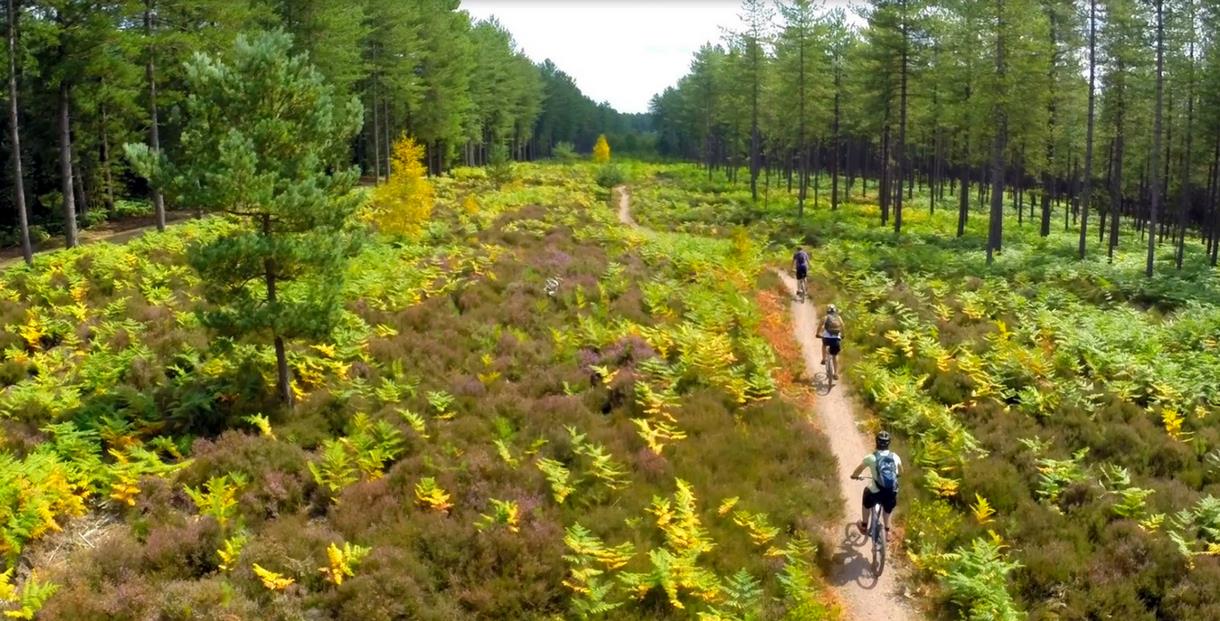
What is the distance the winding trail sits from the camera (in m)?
10.0

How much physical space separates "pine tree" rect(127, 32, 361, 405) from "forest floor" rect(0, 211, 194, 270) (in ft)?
54.5

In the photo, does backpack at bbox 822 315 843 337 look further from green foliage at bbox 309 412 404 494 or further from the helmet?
green foliage at bbox 309 412 404 494

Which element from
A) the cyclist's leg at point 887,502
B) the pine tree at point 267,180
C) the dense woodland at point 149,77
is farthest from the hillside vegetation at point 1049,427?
the dense woodland at point 149,77

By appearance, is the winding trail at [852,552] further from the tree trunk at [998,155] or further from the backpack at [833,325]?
the tree trunk at [998,155]

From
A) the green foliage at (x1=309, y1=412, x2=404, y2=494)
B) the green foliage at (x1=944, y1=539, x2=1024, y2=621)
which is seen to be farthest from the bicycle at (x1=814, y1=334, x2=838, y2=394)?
the green foliage at (x1=309, y1=412, x2=404, y2=494)

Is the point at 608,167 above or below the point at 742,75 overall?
below

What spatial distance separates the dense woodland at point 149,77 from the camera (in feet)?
77.7

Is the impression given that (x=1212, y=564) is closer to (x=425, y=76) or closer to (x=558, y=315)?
(x=558, y=315)

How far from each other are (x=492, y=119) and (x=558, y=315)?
5799 cm

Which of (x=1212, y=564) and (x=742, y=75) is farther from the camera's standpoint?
(x=742, y=75)

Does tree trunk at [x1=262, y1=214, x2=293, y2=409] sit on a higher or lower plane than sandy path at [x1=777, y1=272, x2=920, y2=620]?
higher

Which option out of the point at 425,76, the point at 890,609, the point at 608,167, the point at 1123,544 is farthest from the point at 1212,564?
the point at 608,167

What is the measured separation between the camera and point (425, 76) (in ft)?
165

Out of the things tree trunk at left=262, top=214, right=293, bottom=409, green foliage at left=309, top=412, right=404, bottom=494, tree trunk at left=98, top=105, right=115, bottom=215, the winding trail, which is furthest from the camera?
tree trunk at left=98, top=105, right=115, bottom=215
